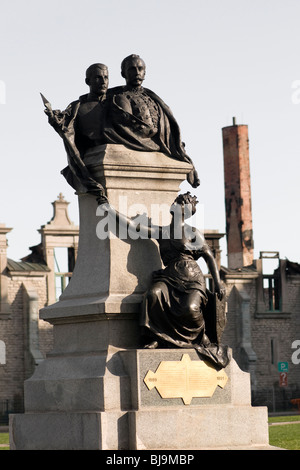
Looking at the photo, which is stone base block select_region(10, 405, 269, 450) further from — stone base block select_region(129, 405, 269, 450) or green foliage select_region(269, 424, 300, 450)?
green foliage select_region(269, 424, 300, 450)

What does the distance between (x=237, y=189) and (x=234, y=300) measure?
446 inches

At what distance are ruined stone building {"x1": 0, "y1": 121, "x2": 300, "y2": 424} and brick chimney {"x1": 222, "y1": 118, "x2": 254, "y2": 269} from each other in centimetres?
5

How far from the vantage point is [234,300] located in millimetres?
57500

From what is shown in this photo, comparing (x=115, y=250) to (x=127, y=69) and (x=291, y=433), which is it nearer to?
(x=127, y=69)

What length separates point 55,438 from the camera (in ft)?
48.4

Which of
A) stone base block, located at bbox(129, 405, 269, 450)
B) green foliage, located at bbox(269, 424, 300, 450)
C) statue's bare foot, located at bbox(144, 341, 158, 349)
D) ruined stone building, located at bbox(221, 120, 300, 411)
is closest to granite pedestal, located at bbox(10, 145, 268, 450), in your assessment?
stone base block, located at bbox(129, 405, 269, 450)

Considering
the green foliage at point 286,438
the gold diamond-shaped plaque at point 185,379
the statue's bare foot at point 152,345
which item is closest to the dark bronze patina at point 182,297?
the statue's bare foot at point 152,345

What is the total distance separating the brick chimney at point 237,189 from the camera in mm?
66000

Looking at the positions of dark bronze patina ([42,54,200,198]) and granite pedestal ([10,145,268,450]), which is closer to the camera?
granite pedestal ([10,145,268,450])

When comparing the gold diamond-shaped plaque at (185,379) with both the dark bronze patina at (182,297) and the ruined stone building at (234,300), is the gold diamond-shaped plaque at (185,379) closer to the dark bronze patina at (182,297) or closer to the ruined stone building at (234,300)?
the dark bronze patina at (182,297)

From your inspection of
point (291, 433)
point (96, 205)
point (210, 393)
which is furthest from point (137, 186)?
point (291, 433)

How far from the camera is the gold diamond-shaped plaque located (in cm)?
1447

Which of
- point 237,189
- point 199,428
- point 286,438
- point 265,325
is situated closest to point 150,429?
point 199,428

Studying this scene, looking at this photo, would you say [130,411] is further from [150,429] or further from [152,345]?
[152,345]
